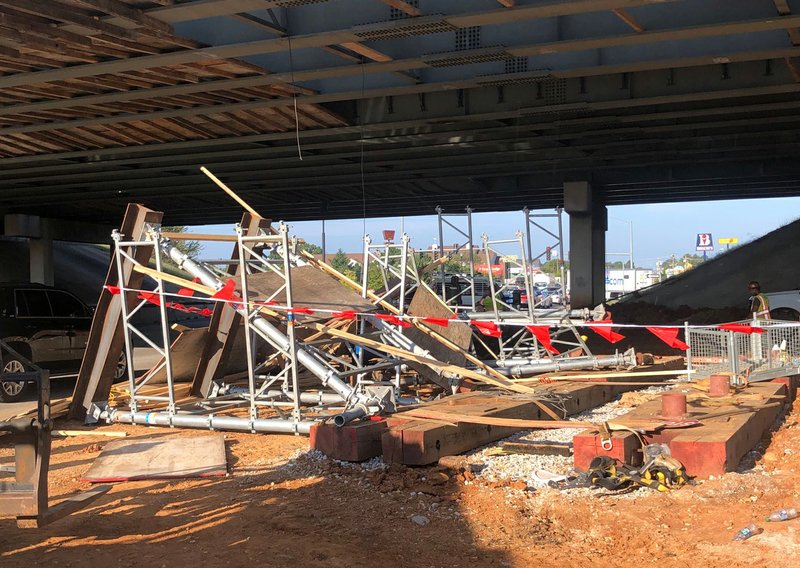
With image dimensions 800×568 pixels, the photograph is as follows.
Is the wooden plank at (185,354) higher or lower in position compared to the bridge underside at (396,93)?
lower

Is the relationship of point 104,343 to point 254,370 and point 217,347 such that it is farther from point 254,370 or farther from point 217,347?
point 254,370

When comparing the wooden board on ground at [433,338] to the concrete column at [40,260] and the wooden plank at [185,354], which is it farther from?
the concrete column at [40,260]

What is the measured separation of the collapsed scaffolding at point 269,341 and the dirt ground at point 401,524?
1.47m

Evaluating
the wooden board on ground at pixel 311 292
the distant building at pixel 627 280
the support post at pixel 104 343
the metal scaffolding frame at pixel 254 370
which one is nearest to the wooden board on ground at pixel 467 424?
the metal scaffolding frame at pixel 254 370

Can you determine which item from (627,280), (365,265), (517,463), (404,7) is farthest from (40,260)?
(627,280)

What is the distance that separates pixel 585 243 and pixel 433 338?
791 inches

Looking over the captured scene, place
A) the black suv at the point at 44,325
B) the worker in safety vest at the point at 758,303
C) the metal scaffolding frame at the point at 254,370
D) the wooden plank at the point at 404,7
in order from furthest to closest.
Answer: the worker in safety vest at the point at 758,303, the black suv at the point at 44,325, the wooden plank at the point at 404,7, the metal scaffolding frame at the point at 254,370

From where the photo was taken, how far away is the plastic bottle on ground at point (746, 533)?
5875 mm

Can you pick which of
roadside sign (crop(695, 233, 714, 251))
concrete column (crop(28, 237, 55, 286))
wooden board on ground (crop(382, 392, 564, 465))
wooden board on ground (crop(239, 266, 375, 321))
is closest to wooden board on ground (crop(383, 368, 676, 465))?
wooden board on ground (crop(382, 392, 564, 465))

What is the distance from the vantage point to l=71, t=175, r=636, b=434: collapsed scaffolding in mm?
10281

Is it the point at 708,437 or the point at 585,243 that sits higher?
the point at 585,243

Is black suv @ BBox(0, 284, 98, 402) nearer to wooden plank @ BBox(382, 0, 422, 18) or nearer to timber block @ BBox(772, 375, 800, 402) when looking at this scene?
wooden plank @ BBox(382, 0, 422, 18)

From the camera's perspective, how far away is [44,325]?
15.2 metres

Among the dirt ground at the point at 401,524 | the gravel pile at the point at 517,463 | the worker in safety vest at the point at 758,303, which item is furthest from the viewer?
the worker in safety vest at the point at 758,303
